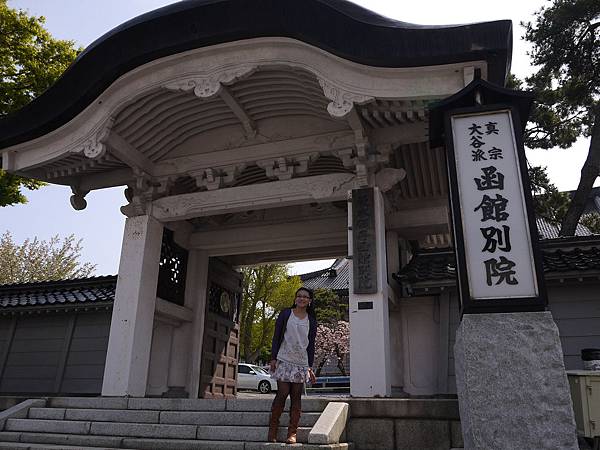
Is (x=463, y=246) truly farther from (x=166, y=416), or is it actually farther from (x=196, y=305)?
(x=196, y=305)

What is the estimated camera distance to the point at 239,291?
10.6 meters

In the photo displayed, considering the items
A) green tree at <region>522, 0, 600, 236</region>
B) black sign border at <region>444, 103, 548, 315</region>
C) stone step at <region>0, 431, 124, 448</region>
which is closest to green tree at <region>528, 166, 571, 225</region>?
green tree at <region>522, 0, 600, 236</region>

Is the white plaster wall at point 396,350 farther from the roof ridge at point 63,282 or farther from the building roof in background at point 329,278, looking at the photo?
the building roof in background at point 329,278

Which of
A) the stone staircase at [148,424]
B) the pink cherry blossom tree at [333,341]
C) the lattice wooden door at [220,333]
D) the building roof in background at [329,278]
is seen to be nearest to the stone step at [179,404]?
the stone staircase at [148,424]

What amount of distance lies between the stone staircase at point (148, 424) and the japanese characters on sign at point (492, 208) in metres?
1.99

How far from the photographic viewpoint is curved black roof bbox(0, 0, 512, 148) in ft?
17.9

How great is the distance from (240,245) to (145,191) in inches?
79.6

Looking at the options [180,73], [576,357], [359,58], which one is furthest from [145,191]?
[576,357]

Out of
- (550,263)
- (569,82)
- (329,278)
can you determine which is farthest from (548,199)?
(329,278)

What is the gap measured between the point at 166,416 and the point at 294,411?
1.81m

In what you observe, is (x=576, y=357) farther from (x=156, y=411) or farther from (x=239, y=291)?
(x=239, y=291)

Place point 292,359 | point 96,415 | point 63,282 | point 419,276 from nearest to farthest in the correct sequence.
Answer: point 292,359 < point 96,415 < point 419,276 < point 63,282

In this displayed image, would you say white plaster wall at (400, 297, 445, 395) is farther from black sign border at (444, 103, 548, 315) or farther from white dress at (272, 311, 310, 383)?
Result: black sign border at (444, 103, 548, 315)

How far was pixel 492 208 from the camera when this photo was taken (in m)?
3.99
